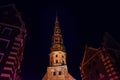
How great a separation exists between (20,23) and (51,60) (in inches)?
1224

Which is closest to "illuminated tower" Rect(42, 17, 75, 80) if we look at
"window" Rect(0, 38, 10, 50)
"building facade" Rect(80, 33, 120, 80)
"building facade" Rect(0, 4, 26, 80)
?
"building facade" Rect(80, 33, 120, 80)

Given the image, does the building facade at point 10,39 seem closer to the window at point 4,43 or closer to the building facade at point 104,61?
the window at point 4,43

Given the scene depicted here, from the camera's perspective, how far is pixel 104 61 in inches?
1064

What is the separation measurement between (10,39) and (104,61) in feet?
50.6

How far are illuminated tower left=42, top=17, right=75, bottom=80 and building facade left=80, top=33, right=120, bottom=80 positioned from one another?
18.6 m

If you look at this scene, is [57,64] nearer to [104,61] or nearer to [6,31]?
[104,61]

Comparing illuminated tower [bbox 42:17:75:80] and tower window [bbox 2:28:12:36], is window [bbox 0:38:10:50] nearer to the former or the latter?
tower window [bbox 2:28:12:36]

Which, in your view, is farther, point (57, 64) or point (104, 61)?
point (57, 64)

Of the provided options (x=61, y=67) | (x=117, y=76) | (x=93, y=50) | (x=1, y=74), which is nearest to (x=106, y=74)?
(x=117, y=76)

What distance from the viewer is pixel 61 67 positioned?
169 feet

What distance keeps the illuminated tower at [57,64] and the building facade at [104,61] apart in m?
18.6

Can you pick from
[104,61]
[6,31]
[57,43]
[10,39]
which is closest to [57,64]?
[57,43]

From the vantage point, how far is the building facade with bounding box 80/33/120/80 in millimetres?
25425

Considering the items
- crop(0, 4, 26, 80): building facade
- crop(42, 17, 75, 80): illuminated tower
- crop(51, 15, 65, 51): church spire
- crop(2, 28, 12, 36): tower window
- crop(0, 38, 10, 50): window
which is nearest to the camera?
crop(0, 4, 26, 80): building facade
